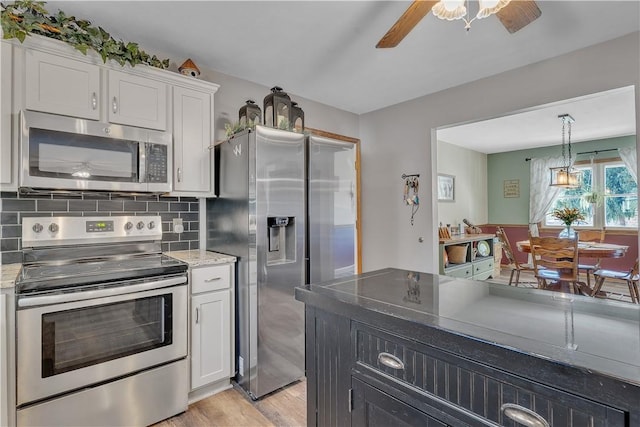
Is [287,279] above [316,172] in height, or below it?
below

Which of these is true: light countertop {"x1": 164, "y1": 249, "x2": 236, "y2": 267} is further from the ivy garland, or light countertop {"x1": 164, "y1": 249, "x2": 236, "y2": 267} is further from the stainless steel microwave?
the ivy garland

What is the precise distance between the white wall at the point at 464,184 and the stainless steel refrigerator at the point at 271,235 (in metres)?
3.92

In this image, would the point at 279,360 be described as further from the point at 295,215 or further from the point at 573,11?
the point at 573,11

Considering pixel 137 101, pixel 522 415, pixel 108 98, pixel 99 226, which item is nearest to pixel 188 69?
pixel 137 101

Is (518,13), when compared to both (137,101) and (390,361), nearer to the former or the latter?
(390,361)

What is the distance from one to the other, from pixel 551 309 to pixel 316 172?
1.83 meters

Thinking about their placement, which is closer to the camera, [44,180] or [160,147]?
[44,180]

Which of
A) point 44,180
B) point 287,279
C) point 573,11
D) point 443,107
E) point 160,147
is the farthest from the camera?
point 443,107

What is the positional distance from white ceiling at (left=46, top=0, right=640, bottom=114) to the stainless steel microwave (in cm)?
69

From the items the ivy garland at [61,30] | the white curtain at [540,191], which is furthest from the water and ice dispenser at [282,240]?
the white curtain at [540,191]

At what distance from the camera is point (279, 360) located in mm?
2359

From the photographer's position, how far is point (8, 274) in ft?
5.56

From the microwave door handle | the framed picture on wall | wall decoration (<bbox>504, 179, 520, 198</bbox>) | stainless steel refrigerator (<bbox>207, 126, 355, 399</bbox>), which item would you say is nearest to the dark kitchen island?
stainless steel refrigerator (<bbox>207, 126, 355, 399</bbox>)

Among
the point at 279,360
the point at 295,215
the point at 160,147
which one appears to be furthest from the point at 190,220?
the point at 279,360
